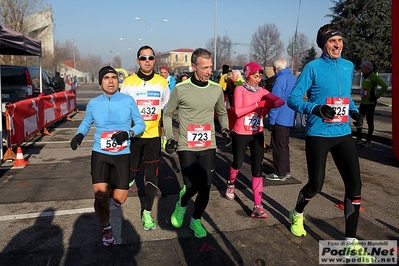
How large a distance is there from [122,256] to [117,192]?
→ 708 millimetres

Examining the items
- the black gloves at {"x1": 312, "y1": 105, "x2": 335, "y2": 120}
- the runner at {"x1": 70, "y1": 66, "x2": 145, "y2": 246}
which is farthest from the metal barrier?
the black gloves at {"x1": 312, "y1": 105, "x2": 335, "y2": 120}

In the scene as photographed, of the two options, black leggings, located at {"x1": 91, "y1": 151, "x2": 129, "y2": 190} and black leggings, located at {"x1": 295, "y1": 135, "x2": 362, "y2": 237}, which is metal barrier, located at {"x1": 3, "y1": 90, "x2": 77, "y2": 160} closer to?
black leggings, located at {"x1": 91, "y1": 151, "x2": 129, "y2": 190}

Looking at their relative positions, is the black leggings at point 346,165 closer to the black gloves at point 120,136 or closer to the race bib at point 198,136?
the race bib at point 198,136

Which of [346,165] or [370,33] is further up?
[370,33]

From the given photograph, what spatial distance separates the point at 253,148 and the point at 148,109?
4.80 ft

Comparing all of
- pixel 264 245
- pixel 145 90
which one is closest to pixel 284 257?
pixel 264 245

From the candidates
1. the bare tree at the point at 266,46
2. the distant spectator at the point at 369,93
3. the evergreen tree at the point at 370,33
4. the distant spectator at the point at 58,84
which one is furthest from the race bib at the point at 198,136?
the bare tree at the point at 266,46

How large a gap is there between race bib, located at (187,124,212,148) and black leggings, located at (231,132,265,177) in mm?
827

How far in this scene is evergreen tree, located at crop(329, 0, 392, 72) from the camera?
32188 millimetres

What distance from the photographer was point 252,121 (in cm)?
439

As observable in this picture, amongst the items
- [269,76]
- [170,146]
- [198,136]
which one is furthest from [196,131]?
[269,76]

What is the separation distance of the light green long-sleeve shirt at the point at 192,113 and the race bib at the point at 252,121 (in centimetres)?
75

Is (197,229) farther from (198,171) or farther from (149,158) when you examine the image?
(149,158)

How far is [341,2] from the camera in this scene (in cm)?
3441
